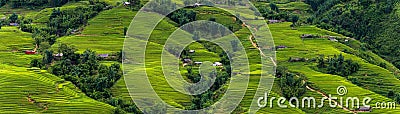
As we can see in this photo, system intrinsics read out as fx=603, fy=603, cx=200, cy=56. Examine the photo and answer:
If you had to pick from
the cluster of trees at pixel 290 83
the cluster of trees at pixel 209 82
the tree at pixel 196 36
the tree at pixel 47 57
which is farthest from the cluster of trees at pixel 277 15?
the tree at pixel 47 57

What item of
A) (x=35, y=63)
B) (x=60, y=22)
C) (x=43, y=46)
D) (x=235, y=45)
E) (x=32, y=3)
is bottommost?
(x=235, y=45)

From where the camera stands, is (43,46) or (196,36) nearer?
(43,46)

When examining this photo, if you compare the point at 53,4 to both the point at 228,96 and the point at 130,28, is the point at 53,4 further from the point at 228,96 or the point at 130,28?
the point at 228,96

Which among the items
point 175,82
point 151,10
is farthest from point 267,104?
point 151,10

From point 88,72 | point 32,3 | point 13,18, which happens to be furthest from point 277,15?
point 88,72

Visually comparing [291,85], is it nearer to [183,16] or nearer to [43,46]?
[43,46]

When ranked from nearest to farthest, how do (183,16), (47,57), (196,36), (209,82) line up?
(209,82)
(47,57)
(196,36)
(183,16)

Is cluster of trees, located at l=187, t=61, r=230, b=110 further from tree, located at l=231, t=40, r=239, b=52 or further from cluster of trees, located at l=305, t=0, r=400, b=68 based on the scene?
cluster of trees, located at l=305, t=0, r=400, b=68
